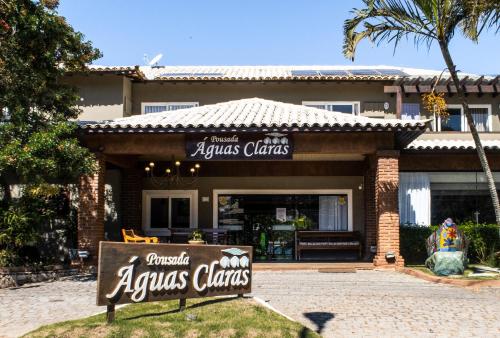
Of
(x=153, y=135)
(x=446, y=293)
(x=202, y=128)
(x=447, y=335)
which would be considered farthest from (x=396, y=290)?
(x=153, y=135)

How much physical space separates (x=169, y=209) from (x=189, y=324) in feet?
41.0

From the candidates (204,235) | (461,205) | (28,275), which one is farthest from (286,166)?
(28,275)

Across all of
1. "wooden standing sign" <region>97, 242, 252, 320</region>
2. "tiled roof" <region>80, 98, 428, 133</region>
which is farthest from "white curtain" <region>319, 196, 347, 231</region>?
"wooden standing sign" <region>97, 242, 252, 320</region>

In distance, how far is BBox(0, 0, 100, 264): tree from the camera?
12.3 metres

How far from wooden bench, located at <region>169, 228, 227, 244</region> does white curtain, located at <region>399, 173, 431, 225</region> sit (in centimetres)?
568

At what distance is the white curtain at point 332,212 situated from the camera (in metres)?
19.6

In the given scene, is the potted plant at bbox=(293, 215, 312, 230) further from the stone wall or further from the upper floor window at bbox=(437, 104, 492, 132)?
the stone wall

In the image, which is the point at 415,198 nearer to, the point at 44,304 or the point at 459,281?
the point at 459,281

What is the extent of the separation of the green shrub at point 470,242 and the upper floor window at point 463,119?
17.0 feet

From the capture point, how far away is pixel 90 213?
604 inches

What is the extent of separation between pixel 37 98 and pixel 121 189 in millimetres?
6008

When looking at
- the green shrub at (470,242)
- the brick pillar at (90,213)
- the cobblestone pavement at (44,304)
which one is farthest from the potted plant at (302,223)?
the cobblestone pavement at (44,304)

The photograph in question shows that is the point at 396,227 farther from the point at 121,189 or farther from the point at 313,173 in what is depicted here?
the point at 121,189

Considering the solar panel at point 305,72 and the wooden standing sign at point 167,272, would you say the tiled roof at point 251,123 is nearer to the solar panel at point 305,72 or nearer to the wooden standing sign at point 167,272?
the solar panel at point 305,72
